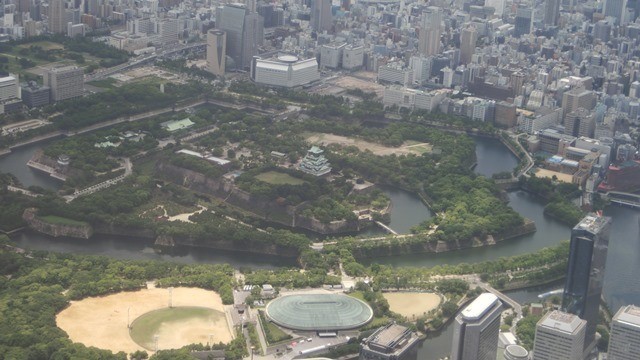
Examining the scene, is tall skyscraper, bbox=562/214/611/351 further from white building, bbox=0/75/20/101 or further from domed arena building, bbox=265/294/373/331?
white building, bbox=0/75/20/101

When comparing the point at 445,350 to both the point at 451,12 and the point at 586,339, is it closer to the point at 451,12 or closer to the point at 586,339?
the point at 586,339

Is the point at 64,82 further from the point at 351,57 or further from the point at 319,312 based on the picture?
the point at 319,312

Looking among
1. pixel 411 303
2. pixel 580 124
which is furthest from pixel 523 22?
pixel 411 303

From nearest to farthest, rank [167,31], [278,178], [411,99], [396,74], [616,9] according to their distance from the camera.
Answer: [278,178], [411,99], [396,74], [167,31], [616,9]

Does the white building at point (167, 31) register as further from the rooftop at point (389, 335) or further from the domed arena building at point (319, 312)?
the rooftop at point (389, 335)

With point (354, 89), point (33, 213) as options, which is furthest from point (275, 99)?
point (33, 213)

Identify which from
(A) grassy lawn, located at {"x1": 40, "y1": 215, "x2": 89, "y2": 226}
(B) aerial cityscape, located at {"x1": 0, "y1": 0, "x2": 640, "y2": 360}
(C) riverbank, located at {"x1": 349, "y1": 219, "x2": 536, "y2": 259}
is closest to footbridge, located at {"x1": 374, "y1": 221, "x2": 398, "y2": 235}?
(B) aerial cityscape, located at {"x1": 0, "y1": 0, "x2": 640, "y2": 360}
